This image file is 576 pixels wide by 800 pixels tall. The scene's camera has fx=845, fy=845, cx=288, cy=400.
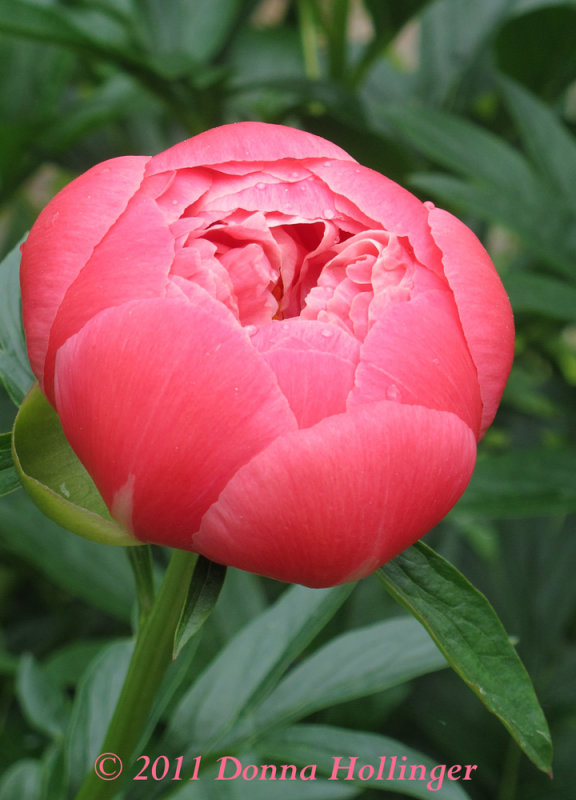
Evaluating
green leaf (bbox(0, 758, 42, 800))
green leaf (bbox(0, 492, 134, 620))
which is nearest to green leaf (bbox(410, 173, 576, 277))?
green leaf (bbox(0, 492, 134, 620))

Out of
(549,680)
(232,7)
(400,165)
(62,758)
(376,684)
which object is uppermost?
(232,7)

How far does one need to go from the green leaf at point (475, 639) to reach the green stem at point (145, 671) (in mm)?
118

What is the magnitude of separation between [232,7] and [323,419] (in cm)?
103

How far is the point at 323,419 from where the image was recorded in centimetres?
38

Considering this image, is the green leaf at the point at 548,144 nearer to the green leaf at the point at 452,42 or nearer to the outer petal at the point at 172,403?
the green leaf at the point at 452,42

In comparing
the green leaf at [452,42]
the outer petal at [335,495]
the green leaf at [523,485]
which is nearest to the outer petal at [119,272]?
the outer petal at [335,495]

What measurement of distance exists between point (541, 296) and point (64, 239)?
67cm

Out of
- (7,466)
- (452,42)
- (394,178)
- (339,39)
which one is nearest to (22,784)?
(7,466)

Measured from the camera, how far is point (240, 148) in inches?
17.7

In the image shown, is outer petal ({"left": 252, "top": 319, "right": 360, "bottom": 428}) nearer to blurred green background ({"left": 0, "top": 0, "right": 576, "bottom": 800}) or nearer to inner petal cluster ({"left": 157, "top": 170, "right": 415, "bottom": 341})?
inner petal cluster ({"left": 157, "top": 170, "right": 415, "bottom": 341})

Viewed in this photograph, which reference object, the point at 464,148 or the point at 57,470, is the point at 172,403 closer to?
the point at 57,470

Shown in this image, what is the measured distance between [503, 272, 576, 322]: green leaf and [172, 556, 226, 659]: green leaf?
62cm

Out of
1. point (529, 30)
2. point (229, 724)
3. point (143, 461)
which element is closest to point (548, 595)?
point (229, 724)

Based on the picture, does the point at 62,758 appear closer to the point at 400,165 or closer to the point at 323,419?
the point at 323,419
